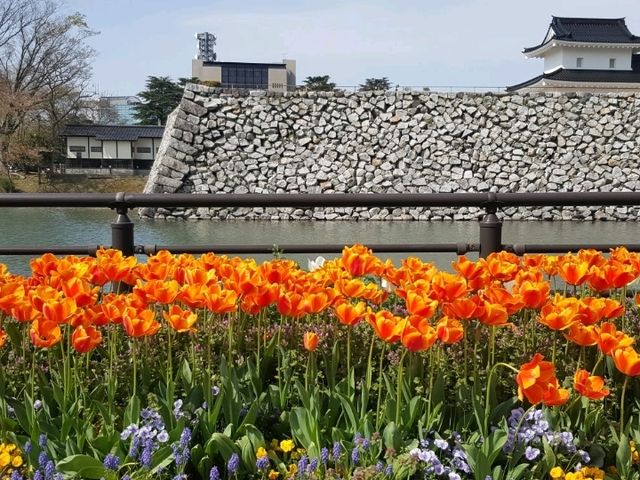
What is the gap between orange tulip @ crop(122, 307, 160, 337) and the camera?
1600mm

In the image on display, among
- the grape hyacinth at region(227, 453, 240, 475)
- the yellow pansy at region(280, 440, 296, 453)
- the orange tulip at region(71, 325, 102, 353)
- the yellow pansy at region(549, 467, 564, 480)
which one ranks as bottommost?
the yellow pansy at region(549, 467, 564, 480)

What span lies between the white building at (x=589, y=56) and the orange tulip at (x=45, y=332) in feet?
107

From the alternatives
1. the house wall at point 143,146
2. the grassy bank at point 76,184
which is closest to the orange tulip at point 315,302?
the grassy bank at point 76,184

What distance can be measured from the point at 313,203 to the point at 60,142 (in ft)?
114

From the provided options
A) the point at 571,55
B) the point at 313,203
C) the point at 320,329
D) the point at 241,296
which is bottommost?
the point at 320,329

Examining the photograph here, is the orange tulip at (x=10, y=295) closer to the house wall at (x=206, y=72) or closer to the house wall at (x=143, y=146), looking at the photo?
the house wall at (x=143, y=146)

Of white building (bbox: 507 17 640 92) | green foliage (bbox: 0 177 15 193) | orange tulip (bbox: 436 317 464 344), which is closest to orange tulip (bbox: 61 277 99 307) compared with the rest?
orange tulip (bbox: 436 317 464 344)

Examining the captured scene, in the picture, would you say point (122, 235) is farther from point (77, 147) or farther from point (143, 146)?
point (143, 146)

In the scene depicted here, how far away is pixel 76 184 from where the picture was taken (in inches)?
1118

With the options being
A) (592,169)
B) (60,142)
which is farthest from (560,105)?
(60,142)

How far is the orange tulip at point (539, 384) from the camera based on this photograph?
1.47 m

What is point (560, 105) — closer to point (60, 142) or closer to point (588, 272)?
point (588, 272)

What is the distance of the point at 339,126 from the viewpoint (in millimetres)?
20969

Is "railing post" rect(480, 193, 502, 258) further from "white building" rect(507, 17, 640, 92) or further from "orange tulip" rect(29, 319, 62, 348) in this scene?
"white building" rect(507, 17, 640, 92)
